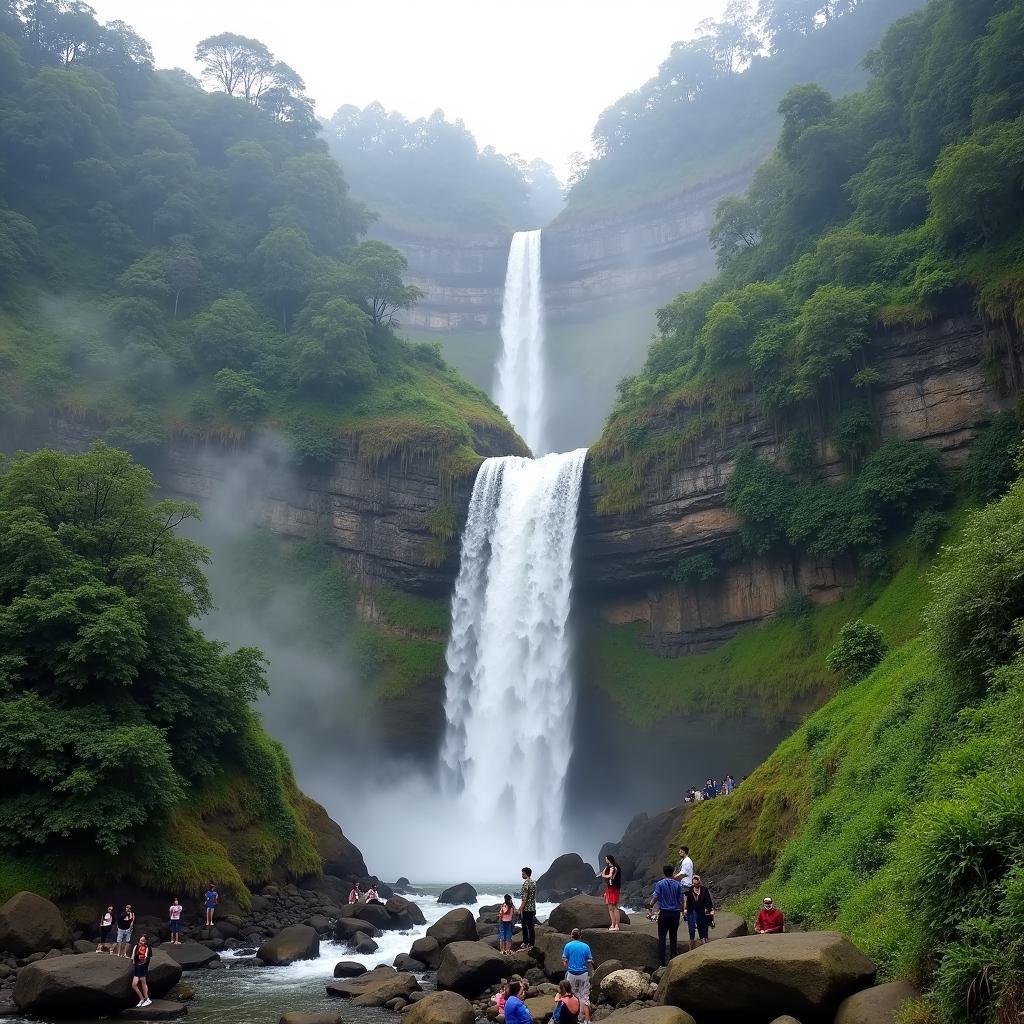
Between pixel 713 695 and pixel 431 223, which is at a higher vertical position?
pixel 431 223

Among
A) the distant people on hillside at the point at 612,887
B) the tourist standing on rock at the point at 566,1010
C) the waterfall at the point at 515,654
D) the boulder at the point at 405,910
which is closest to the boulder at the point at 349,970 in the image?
the distant people on hillside at the point at 612,887

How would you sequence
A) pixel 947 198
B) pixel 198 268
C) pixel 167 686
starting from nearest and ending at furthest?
pixel 167 686 → pixel 947 198 → pixel 198 268

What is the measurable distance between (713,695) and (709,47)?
69.7m

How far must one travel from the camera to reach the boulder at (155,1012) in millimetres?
13383

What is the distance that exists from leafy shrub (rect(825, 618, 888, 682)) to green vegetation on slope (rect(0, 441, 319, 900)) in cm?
1693

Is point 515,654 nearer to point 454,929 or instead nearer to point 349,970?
point 454,929

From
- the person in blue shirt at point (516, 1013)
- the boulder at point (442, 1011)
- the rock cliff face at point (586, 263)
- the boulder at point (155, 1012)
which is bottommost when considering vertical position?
the boulder at point (155, 1012)

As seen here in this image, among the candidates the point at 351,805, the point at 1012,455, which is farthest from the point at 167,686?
the point at 1012,455

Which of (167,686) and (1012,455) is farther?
(1012,455)

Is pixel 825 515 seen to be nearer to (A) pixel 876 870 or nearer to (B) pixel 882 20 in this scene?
(A) pixel 876 870

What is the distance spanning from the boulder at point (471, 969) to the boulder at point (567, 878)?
12.6 m

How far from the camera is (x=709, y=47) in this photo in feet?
262

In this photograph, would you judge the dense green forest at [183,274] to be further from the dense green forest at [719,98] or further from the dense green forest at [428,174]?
the dense green forest at [719,98]

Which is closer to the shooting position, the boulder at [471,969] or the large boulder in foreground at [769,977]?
the large boulder in foreground at [769,977]
